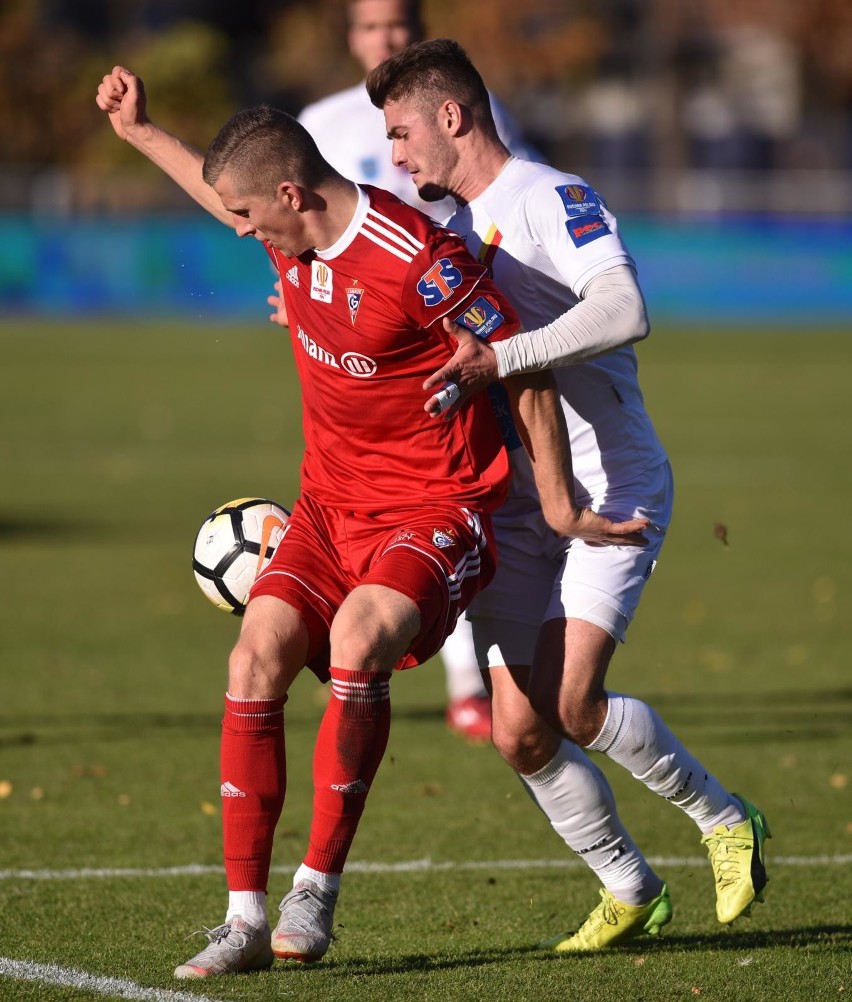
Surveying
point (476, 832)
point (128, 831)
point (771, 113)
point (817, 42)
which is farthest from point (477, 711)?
point (771, 113)

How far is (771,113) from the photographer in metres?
59.3

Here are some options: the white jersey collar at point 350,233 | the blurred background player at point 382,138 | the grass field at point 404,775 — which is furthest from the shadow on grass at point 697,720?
the white jersey collar at point 350,233

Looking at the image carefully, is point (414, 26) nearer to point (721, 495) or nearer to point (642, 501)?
point (642, 501)

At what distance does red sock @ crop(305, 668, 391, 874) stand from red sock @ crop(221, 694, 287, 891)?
0.41 feet

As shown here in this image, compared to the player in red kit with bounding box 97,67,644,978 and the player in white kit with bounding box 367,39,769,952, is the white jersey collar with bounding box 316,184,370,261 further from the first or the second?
the player in white kit with bounding box 367,39,769,952

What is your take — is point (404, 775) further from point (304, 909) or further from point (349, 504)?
point (304, 909)

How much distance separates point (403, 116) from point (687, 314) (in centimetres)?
3025

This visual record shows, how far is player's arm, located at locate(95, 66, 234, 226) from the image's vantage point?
18.2 ft

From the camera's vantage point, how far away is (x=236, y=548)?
5.19 metres

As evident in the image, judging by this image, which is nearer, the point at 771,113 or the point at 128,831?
the point at 128,831

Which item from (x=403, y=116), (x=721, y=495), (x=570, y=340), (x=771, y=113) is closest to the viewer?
(x=570, y=340)

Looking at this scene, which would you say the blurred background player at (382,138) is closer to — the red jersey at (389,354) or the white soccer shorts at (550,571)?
the white soccer shorts at (550,571)

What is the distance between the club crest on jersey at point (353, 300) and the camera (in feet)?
15.3

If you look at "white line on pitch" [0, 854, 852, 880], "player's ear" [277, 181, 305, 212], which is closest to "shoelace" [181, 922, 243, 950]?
"white line on pitch" [0, 854, 852, 880]
